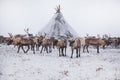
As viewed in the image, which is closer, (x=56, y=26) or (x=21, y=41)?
(x=21, y=41)

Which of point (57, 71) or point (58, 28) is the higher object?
point (58, 28)

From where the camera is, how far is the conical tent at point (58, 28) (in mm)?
38253

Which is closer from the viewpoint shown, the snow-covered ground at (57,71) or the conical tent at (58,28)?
the snow-covered ground at (57,71)

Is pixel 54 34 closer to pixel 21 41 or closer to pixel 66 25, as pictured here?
pixel 66 25

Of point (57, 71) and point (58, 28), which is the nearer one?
point (57, 71)

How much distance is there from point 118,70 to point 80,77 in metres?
2.06

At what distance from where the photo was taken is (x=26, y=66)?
1191cm

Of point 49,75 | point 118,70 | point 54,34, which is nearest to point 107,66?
point 118,70

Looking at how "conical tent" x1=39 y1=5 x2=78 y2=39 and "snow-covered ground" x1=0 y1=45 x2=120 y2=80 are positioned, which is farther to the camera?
"conical tent" x1=39 y1=5 x2=78 y2=39

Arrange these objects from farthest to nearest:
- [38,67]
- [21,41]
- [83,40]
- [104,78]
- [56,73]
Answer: [83,40]
[21,41]
[38,67]
[56,73]
[104,78]

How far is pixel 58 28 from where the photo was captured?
1540 inches

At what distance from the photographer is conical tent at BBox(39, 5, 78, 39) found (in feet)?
126

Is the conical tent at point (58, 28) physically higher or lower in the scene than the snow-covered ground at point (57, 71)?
higher

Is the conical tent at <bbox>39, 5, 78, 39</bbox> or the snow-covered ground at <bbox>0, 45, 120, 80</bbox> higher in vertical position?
the conical tent at <bbox>39, 5, 78, 39</bbox>
